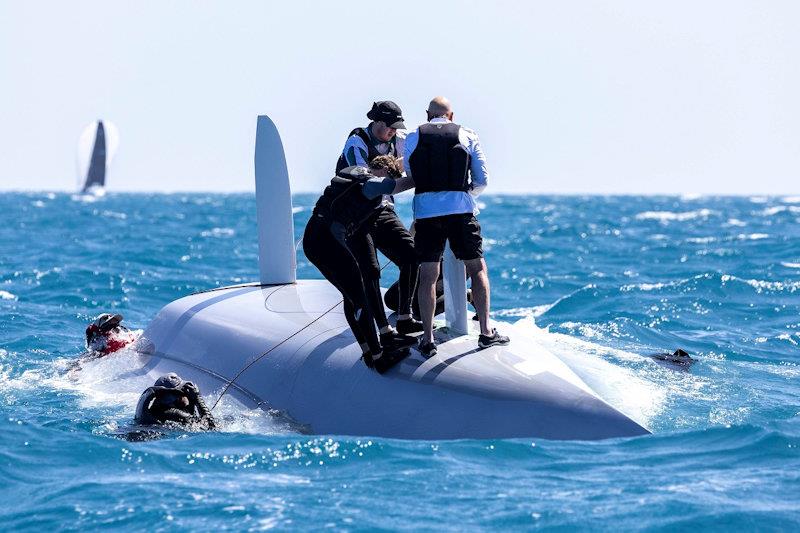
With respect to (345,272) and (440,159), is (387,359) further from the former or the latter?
A: (440,159)

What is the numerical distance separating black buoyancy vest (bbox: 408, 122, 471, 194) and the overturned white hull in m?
1.37

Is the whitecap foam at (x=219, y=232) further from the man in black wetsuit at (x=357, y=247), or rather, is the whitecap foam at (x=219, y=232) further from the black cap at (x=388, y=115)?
the man in black wetsuit at (x=357, y=247)

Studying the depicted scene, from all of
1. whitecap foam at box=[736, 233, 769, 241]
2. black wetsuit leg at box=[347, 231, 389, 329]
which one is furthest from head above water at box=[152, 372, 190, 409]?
whitecap foam at box=[736, 233, 769, 241]

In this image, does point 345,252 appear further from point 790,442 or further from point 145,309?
point 145,309

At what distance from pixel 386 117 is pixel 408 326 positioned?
1.82 metres

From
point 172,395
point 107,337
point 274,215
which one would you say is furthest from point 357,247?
point 107,337

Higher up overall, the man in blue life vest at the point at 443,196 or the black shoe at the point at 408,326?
the man in blue life vest at the point at 443,196

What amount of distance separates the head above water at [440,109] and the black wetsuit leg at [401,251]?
1021mm

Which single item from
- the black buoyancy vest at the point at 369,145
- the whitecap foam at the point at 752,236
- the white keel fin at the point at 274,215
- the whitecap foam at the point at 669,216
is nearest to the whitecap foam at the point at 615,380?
the black buoyancy vest at the point at 369,145

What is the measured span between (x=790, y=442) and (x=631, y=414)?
1.19 meters

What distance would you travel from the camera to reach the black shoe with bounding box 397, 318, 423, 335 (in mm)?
9148

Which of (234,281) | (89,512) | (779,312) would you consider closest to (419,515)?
(89,512)

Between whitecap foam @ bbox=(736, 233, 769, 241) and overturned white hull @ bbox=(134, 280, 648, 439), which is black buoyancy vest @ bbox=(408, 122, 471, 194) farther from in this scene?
whitecap foam @ bbox=(736, 233, 769, 241)

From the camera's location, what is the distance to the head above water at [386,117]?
9500mm
